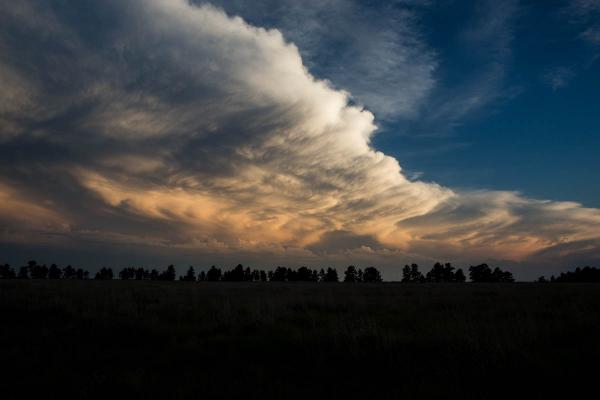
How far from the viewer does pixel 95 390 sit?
5.49 m

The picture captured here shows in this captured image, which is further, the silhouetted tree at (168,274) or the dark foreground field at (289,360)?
the silhouetted tree at (168,274)

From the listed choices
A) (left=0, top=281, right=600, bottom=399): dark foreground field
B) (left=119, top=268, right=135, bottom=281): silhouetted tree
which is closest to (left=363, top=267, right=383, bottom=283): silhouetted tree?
(left=119, top=268, right=135, bottom=281): silhouetted tree

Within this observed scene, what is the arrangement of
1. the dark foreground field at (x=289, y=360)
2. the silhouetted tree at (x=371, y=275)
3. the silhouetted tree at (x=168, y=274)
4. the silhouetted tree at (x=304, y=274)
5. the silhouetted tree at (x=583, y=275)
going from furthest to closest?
1. the silhouetted tree at (x=168, y=274)
2. the silhouetted tree at (x=304, y=274)
3. the silhouetted tree at (x=371, y=275)
4. the silhouetted tree at (x=583, y=275)
5. the dark foreground field at (x=289, y=360)

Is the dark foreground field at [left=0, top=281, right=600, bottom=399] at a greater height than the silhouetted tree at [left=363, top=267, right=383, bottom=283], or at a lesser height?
lesser

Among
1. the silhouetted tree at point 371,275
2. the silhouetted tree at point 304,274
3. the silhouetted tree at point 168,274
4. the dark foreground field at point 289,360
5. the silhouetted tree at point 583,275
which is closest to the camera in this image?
the dark foreground field at point 289,360

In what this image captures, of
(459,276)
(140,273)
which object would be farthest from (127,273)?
(459,276)

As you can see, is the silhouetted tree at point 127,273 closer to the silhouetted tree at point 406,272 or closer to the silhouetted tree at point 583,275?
the silhouetted tree at point 406,272

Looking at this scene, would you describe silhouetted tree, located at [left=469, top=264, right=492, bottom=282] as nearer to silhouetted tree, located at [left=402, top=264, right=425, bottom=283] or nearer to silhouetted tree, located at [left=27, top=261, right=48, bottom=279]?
silhouetted tree, located at [left=402, top=264, right=425, bottom=283]

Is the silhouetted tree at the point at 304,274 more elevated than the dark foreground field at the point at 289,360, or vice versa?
the silhouetted tree at the point at 304,274

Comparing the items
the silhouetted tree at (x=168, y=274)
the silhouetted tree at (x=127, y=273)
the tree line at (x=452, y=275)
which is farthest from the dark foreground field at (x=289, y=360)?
the silhouetted tree at (x=127, y=273)

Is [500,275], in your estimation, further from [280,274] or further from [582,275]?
[280,274]

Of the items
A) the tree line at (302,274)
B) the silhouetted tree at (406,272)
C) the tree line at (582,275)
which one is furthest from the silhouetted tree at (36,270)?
the tree line at (582,275)

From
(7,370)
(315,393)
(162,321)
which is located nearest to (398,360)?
(315,393)

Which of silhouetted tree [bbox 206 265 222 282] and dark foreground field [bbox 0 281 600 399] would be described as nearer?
dark foreground field [bbox 0 281 600 399]
